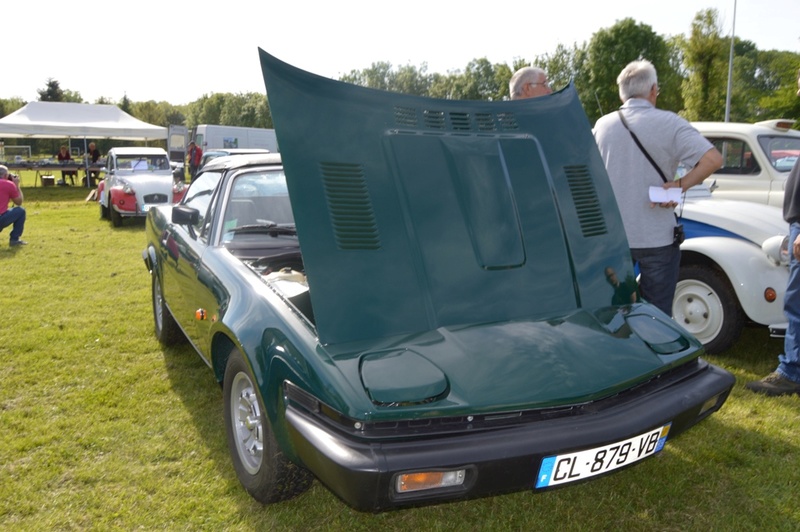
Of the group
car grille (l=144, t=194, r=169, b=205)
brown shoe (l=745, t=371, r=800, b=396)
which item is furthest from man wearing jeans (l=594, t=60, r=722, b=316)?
car grille (l=144, t=194, r=169, b=205)

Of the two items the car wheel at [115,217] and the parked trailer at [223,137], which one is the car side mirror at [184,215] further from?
the parked trailer at [223,137]

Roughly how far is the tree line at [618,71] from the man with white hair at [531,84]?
17 cm

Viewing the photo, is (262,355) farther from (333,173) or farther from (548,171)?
(548,171)

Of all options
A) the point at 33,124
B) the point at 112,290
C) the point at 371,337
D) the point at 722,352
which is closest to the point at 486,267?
the point at 371,337

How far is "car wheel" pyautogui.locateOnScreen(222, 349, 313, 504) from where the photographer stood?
8.44ft

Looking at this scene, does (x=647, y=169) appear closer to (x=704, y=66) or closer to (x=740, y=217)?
(x=740, y=217)

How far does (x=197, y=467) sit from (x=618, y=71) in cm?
4966

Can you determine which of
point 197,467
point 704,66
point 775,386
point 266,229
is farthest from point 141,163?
point 704,66

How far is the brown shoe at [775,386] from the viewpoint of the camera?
3.96 meters

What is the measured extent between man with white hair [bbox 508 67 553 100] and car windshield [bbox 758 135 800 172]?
3.39m

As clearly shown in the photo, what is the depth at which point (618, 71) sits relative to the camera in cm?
4700

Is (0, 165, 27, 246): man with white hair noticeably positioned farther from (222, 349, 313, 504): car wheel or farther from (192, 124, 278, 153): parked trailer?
(192, 124, 278, 153): parked trailer

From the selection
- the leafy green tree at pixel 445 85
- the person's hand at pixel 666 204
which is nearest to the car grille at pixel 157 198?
the person's hand at pixel 666 204

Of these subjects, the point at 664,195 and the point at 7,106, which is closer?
the point at 664,195
